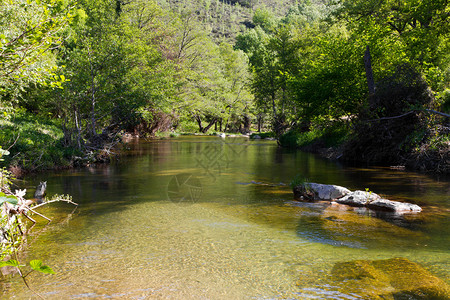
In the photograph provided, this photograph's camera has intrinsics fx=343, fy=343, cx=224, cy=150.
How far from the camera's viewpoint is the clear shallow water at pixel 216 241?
526cm

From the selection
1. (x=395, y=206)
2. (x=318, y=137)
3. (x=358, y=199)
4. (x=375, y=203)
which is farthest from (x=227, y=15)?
(x=395, y=206)

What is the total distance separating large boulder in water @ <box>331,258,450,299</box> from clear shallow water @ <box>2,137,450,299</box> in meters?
0.18

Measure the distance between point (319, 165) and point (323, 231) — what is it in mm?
12319

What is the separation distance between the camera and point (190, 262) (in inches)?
243

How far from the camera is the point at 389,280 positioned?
17.4ft

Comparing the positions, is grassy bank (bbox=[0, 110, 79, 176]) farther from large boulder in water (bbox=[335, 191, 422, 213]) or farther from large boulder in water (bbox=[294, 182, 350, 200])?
large boulder in water (bbox=[335, 191, 422, 213])

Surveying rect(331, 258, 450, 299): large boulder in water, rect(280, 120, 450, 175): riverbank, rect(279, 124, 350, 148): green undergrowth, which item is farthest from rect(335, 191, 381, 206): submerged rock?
rect(279, 124, 350, 148): green undergrowth

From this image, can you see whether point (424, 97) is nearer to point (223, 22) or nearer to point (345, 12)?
point (345, 12)

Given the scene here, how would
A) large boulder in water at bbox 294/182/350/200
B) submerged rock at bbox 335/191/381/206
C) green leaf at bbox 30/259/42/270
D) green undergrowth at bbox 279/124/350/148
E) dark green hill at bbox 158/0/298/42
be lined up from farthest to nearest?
1. dark green hill at bbox 158/0/298/42
2. green undergrowth at bbox 279/124/350/148
3. large boulder in water at bbox 294/182/350/200
4. submerged rock at bbox 335/191/381/206
5. green leaf at bbox 30/259/42/270

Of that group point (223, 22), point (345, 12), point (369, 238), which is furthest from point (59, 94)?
point (223, 22)

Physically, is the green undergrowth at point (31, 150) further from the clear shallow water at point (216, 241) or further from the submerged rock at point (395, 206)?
the submerged rock at point (395, 206)

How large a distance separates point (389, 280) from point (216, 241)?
3353 millimetres

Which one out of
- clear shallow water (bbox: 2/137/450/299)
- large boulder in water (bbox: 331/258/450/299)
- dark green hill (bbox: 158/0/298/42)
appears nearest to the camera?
large boulder in water (bbox: 331/258/450/299)

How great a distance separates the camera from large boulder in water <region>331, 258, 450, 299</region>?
16.0 ft
